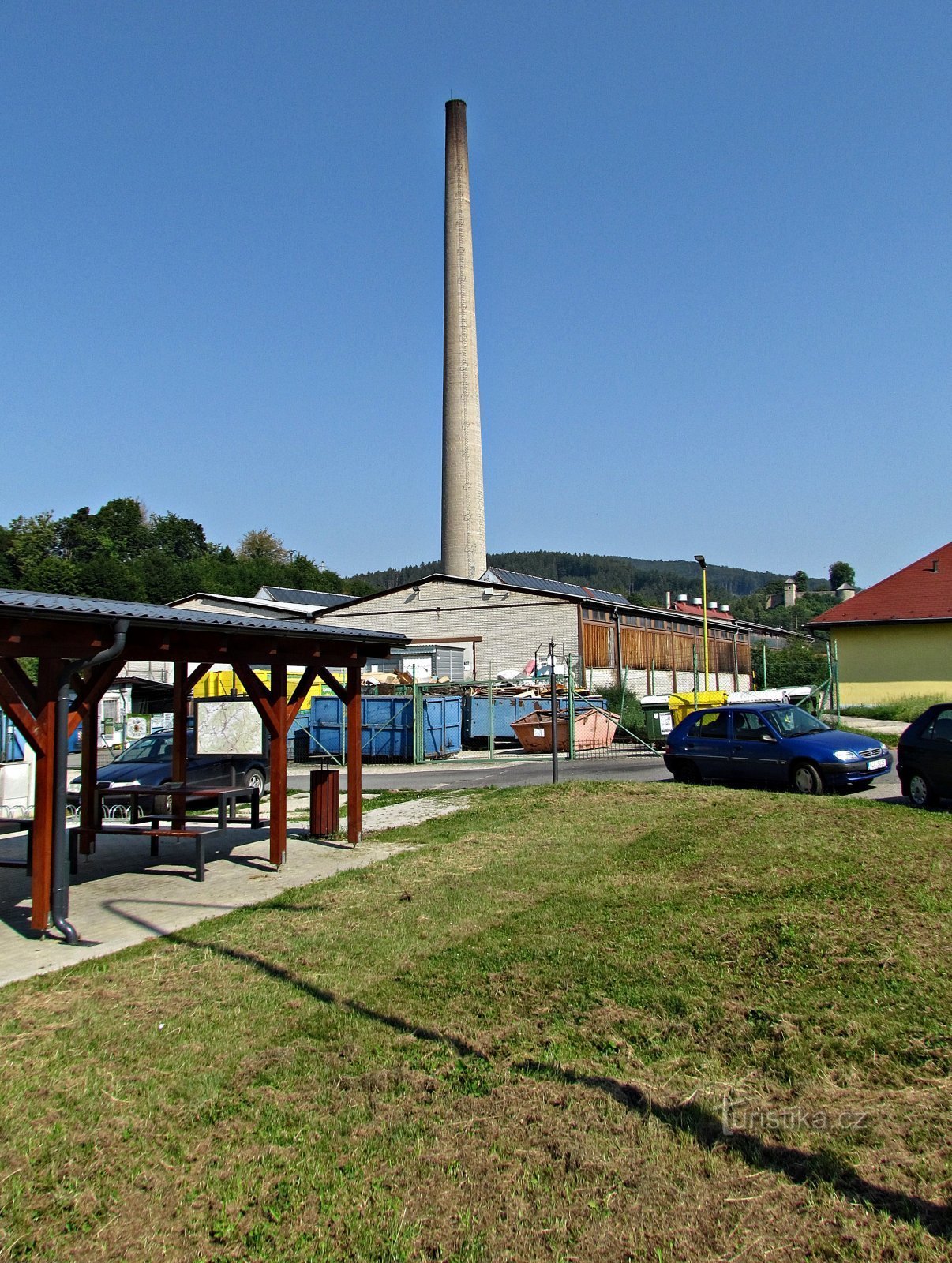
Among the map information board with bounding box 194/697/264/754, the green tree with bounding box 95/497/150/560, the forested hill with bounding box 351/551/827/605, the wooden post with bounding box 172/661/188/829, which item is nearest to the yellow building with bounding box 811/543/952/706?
the map information board with bounding box 194/697/264/754

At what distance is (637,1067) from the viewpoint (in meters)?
5.07

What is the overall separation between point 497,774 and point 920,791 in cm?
1236

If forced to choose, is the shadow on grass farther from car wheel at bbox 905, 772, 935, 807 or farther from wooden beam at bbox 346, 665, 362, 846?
car wheel at bbox 905, 772, 935, 807

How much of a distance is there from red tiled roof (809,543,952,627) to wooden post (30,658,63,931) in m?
31.3

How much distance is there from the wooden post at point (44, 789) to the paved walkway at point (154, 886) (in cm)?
30

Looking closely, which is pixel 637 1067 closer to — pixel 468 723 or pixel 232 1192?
pixel 232 1192

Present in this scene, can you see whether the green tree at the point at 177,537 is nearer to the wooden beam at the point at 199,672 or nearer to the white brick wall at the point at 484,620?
the white brick wall at the point at 484,620

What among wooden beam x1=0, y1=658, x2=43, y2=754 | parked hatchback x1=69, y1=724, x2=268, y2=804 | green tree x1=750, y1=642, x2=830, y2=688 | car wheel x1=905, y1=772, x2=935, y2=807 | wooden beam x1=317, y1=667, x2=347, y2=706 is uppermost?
green tree x1=750, y1=642, x2=830, y2=688

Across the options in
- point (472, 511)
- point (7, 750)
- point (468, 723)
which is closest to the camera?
point (7, 750)

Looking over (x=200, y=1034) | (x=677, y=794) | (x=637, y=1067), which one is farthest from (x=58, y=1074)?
(x=677, y=794)

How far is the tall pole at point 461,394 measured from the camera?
50.0 metres

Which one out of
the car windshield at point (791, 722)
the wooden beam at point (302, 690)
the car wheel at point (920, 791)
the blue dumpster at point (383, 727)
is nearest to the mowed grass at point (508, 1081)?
the wooden beam at point (302, 690)

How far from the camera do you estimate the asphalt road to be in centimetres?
2145

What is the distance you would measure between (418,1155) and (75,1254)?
134 cm
